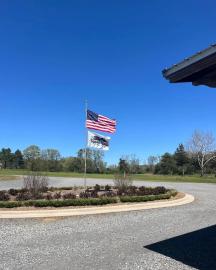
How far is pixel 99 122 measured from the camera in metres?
23.5

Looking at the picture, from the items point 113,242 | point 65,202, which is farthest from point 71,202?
point 113,242

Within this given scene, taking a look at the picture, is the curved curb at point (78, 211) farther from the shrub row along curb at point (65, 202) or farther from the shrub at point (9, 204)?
the shrub at point (9, 204)

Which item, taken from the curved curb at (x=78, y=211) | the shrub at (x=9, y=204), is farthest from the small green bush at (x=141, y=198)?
the shrub at (x=9, y=204)

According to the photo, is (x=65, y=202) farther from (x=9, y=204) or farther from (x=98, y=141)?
(x=98, y=141)

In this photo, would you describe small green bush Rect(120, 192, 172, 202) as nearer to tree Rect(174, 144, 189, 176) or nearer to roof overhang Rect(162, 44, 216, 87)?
roof overhang Rect(162, 44, 216, 87)

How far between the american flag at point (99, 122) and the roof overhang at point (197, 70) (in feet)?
49.7

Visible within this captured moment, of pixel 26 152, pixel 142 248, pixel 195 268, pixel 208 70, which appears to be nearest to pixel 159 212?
pixel 142 248

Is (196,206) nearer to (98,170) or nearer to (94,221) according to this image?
(94,221)

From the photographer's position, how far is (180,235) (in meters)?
11.0

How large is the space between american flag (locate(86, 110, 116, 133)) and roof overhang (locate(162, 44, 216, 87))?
1516 centimetres

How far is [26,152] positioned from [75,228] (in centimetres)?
11334

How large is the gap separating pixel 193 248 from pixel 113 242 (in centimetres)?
192

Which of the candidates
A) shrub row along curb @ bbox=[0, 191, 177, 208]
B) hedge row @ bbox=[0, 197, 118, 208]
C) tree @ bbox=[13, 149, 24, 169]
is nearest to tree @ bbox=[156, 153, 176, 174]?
tree @ bbox=[13, 149, 24, 169]

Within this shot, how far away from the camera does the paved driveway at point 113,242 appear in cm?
804
